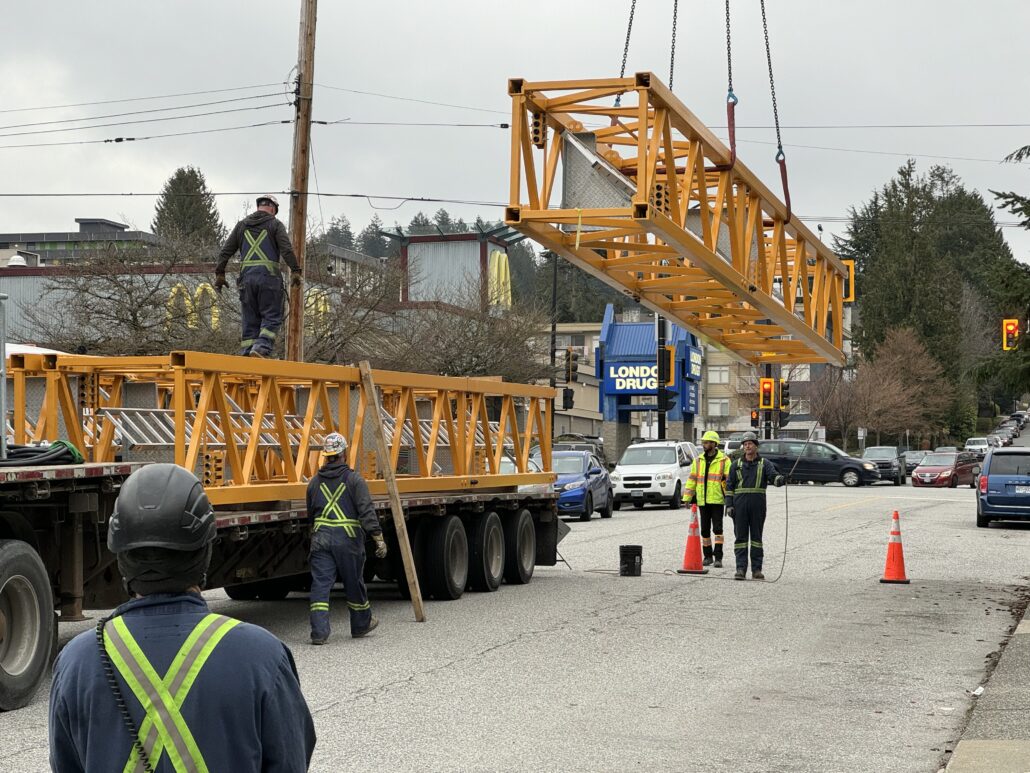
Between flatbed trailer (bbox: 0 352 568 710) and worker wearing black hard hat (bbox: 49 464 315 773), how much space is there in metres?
6.45

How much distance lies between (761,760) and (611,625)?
5576 mm

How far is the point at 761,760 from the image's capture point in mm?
7727

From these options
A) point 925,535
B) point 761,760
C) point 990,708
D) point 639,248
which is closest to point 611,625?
point 639,248

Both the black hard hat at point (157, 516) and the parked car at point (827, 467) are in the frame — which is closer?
the black hard hat at point (157, 516)

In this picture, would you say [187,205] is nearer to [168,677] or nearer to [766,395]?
[766,395]

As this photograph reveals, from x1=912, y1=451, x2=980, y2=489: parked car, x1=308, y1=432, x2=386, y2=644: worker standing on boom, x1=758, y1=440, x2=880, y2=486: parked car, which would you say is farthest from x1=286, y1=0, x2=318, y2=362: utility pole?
x1=912, y1=451, x2=980, y2=489: parked car

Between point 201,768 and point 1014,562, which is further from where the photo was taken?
point 1014,562

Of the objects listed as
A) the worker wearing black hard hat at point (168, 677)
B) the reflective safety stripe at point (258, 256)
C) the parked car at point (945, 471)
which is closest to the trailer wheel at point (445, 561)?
the reflective safety stripe at point (258, 256)

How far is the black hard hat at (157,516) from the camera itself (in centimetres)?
281

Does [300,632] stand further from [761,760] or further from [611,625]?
[761,760]

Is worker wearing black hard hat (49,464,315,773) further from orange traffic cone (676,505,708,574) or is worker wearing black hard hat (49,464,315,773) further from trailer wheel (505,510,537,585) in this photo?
orange traffic cone (676,505,708,574)

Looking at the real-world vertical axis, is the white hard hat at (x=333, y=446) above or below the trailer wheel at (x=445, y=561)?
above

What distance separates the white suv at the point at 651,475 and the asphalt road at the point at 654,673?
15861 mm

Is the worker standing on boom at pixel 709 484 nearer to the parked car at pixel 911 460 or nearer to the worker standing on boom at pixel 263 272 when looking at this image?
the worker standing on boom at pixel 263 272
